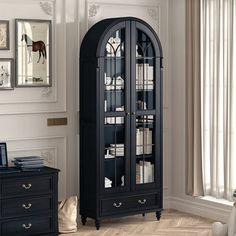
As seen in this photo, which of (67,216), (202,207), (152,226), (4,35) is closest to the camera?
(4,35)

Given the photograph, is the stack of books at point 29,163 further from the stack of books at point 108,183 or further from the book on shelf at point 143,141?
the book on shelf at point 143,141

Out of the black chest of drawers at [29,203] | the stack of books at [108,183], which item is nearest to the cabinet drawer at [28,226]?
the black chest of drawers at [29,203]

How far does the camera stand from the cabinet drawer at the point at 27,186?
19.5 ft

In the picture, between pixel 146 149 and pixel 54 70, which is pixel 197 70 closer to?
pixel 146 149

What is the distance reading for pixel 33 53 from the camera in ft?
21.5

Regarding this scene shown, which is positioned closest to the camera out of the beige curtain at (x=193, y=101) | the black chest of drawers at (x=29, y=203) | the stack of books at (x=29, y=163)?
the black chest of drawers at (x=29, y=203)

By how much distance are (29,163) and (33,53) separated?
1106 millimetres

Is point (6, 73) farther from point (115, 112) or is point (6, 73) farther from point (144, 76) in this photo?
point (144, 76)

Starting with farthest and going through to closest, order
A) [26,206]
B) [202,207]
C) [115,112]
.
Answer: [202,207] → [115,112] → [26,206]

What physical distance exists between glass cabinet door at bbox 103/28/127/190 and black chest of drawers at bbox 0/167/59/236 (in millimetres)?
682

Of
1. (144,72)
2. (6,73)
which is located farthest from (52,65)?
(144,72)

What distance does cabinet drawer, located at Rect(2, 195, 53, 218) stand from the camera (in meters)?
5.96

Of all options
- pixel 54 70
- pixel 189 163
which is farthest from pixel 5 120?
pixel 189 163

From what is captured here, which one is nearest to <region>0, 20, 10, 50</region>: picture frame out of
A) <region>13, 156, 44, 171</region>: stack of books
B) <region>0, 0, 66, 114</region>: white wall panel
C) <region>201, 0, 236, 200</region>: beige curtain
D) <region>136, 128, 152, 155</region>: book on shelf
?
<region>0, 0, 66, 114</region>: white wall panel
